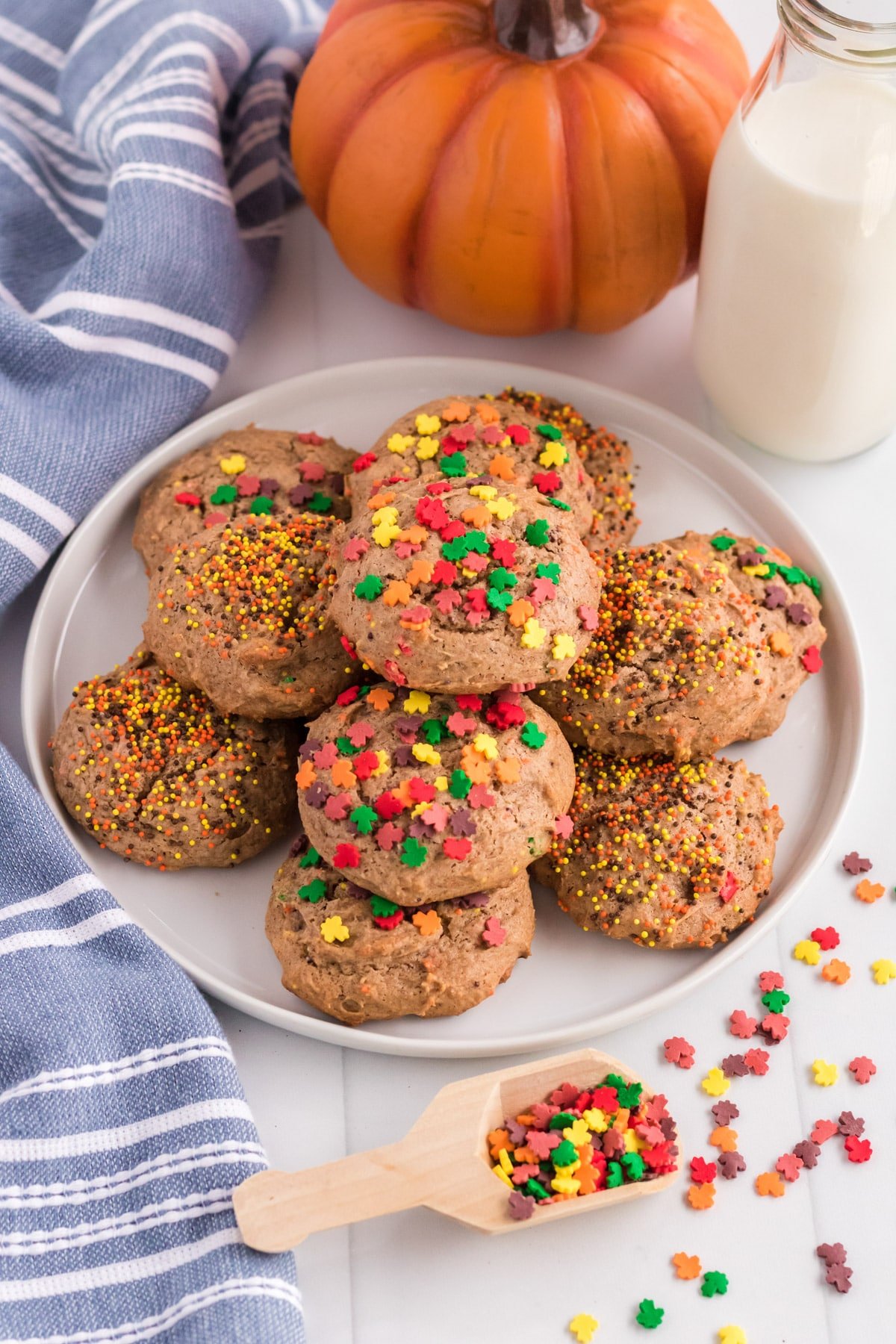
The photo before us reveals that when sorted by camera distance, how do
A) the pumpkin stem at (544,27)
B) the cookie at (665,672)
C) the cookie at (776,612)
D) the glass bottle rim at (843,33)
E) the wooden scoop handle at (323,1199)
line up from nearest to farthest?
the wooden scoop handle at (323,1199) < the glass bottle rim at (843,33) < the cookie at (665,672) < the cookie at (776,612) < the pumpkin stem at (544,27)

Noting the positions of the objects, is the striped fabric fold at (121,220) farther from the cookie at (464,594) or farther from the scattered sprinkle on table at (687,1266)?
the scattered sprinkle on table at (687,1266)

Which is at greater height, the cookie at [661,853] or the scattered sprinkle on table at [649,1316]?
the cookie at [661,853]

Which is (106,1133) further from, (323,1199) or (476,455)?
(476,455)

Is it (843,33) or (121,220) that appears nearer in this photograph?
(843,33)

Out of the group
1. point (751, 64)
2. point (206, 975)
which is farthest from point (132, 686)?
point (751, 64)

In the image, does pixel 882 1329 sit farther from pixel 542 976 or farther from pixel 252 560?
pixel 252 560

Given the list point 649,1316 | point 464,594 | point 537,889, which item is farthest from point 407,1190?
point 464,594

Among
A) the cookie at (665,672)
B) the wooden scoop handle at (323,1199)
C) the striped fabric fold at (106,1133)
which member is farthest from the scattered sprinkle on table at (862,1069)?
the striped fabric fold at (106,1133)
